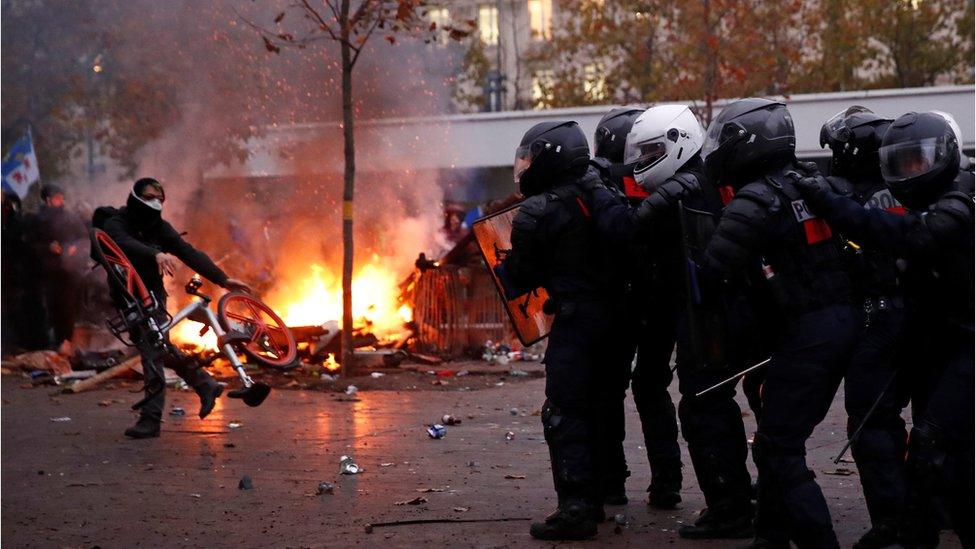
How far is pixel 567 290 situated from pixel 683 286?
1.66ft

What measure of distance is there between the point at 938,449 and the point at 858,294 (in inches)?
39.1

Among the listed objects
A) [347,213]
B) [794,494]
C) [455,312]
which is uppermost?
[347,213]

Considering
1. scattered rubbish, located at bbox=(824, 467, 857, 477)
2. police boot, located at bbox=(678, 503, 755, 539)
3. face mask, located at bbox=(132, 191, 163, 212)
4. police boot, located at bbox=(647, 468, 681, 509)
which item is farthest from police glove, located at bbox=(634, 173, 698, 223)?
face mask, located at bbox=(132, 191, 163, 212)

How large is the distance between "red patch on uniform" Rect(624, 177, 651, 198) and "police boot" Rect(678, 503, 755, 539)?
1.50 meters

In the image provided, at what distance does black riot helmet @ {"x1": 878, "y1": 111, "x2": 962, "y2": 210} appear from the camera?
15.5 ft

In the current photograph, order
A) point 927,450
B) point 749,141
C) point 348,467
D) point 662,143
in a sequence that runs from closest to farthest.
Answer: point 927,450 → point 749,141 → point 662,143 → point 348,467

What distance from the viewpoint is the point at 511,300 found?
20.5 ft

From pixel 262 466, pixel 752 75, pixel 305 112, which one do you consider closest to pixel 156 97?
pixel 305 112

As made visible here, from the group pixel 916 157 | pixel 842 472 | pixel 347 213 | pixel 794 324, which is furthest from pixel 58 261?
pixel 916 157

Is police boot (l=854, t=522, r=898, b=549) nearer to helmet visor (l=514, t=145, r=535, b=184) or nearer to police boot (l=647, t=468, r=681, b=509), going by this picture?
police boot (l=647, t=468, r=681, b=509)

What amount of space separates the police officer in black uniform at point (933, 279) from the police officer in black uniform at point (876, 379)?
0.61 feet

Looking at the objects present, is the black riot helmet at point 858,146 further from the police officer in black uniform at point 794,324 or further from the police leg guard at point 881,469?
the police leg guard at point 881,469

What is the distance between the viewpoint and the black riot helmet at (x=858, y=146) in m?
5.87

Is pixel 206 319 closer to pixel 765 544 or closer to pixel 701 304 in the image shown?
pixel 701 304
